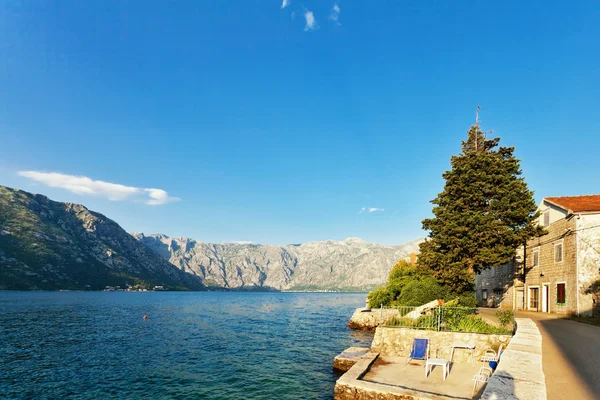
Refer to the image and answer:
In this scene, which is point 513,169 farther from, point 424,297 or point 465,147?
point 424,297

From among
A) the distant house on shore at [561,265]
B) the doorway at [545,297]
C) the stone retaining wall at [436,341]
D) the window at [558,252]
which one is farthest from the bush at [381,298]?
the stone retaining wall at [436,341]

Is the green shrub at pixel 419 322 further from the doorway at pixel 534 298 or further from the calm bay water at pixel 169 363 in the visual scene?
the doorway at pixel 534 298

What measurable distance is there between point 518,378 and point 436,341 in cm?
1167

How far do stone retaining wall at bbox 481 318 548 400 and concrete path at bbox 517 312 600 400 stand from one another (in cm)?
66

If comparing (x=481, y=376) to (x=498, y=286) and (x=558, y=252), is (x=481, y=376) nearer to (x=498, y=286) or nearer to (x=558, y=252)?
(x=558, y=252)

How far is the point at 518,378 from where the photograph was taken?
664cm

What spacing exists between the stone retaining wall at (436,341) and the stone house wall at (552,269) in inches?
587

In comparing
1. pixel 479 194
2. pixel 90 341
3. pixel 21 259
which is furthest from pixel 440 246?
pixel 21 259

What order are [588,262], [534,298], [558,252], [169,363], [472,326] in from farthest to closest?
[534,298], [558,252], [588,262], [169,363], [472,326]

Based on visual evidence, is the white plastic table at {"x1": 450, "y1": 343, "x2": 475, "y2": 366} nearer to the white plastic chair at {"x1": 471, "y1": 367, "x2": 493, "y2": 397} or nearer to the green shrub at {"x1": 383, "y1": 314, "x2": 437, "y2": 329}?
the green shrub at {"x1": 383, "y1": 314, "x2": 437, "y2": 329}

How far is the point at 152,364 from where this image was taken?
23.3 m

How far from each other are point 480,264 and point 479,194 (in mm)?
6417

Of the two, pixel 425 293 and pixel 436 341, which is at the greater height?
pixel 425 293

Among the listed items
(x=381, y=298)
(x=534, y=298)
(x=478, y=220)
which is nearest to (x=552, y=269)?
(x=534, y=298)
